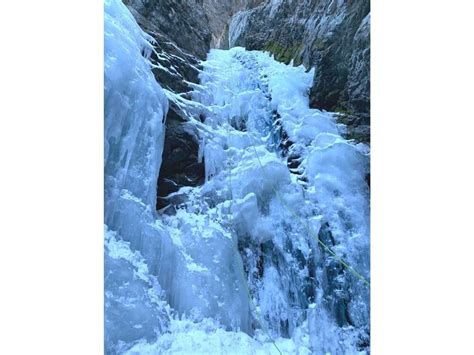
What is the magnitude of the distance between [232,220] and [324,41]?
3.24 ft

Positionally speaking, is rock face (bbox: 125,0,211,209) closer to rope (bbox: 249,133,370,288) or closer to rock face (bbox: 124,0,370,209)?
rock face (bbox: 124,0,370,209)

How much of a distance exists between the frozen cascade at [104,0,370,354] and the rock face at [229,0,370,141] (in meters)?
0.07

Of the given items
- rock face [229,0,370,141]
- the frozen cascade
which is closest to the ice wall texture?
the frozen cascade

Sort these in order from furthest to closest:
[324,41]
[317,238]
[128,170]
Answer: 1. [324,41]
2. [317,238]
3. [128,170]

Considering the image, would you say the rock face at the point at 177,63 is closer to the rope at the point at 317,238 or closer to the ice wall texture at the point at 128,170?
the ice wall texture at the point at 128,170

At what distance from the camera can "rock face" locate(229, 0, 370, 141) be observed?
2.33 metres

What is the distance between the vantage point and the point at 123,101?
7.24ft

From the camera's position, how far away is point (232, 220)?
7.38 feet

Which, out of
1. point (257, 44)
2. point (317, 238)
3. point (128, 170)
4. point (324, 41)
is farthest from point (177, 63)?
point (317, 238)

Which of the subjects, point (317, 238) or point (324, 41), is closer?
point (317, 238)

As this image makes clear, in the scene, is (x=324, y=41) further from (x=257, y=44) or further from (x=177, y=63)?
(x=177, y=63)
